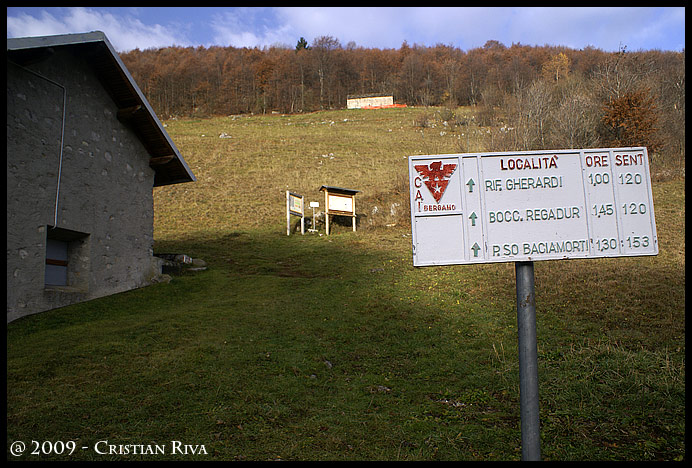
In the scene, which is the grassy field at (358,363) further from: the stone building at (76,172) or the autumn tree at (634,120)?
the autumn tree at (634,120)

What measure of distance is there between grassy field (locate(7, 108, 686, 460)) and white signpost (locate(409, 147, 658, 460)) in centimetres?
224

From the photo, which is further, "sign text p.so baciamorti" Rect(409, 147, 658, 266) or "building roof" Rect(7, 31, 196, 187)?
"building roof" Rect(7, 31, 196, 187)

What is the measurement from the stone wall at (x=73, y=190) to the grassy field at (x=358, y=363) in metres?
0.84

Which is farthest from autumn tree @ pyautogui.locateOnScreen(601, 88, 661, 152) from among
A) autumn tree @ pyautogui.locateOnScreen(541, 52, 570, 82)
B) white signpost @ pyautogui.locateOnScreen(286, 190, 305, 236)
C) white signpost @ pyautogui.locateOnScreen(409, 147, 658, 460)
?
white signpost @ pyautogui.locateOnScreen(409, 147, 658, 460)

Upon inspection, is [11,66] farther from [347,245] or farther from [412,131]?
[412,131]

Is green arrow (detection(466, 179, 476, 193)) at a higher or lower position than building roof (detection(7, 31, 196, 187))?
lower

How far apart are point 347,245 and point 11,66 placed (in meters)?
13.0

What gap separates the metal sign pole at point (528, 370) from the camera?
3.13m

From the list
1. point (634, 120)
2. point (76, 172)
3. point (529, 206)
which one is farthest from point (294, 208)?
point (634, 120)

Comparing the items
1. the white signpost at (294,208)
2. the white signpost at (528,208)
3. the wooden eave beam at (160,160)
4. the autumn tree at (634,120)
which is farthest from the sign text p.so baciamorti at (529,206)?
the autumn tree at (634,120)

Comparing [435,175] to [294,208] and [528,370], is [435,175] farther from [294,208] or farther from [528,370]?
[294,208]

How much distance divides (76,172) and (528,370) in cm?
1114

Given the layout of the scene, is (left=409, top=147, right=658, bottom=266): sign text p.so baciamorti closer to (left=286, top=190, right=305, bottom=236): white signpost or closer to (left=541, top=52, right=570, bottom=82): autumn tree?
(left=286, top=190, right=305, bottom=236): white signpost

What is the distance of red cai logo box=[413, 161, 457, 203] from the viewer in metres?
3.41
